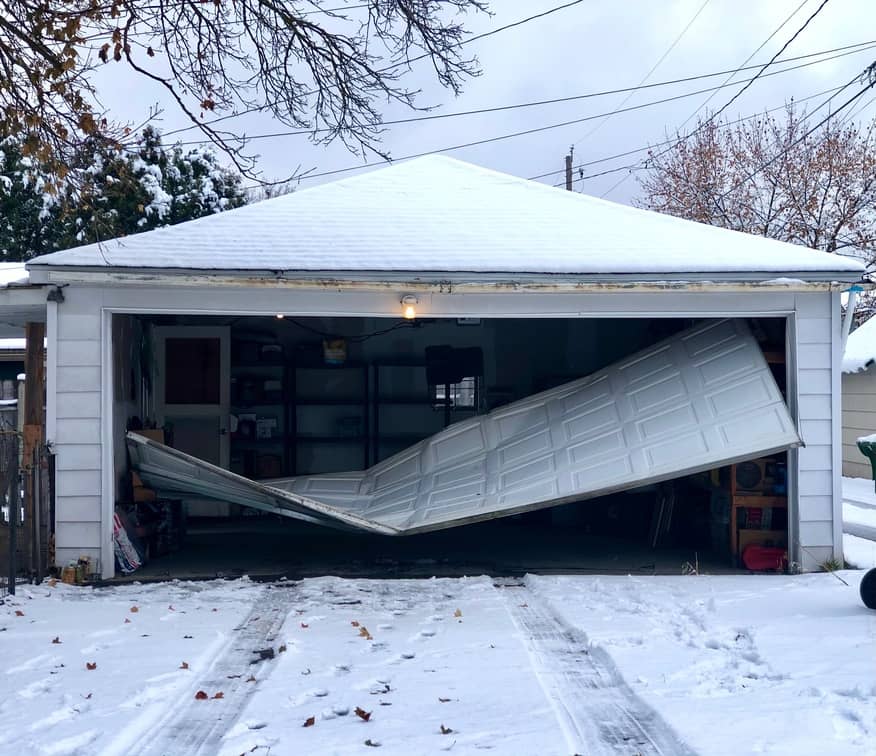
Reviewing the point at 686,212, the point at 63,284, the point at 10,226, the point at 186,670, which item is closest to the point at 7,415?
the point at 63,284

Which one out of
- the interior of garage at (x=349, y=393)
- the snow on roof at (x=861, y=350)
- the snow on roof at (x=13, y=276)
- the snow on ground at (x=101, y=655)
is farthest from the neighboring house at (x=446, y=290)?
the snow on roof at (x=861, y=350)

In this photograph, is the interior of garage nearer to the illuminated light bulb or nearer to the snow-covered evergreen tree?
the illuminated light bulb

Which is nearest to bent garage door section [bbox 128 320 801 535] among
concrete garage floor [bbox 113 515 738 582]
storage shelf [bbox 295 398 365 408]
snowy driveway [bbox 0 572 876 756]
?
concrete garage floor [bbox 113 515 738 582]

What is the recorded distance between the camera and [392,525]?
8.67 meters

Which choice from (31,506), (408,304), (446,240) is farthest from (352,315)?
(31,506)

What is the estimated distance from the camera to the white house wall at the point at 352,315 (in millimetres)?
8594

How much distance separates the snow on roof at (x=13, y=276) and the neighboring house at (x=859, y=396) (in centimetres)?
1290

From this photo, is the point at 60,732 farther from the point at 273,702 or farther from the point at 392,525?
the point at 392,525

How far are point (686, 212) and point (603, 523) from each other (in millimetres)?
15164

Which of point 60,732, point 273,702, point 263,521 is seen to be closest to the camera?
point 60,732

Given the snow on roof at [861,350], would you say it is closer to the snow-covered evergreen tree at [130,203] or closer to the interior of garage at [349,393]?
the interior of garage at [349,393]

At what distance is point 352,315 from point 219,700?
4.45 meters

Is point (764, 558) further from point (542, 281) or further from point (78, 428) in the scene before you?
point (78, 428)

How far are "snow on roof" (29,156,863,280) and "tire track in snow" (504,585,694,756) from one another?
3.52m
